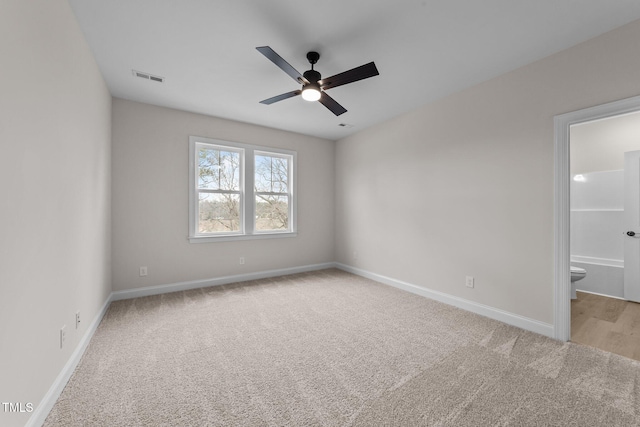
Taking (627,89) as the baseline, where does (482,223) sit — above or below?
below

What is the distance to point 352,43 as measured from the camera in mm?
2326

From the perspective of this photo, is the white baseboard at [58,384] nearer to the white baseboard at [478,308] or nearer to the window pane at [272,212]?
the window pane at [272,212]

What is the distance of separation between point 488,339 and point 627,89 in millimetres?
2361

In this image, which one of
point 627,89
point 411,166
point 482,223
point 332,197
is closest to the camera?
point 627,89

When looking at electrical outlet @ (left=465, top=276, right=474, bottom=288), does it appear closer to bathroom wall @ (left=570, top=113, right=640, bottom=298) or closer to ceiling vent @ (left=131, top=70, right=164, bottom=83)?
bathroom wall @ (left=570, top=113, right=640, bottom=298)

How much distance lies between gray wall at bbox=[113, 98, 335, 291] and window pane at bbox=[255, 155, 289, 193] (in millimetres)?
295

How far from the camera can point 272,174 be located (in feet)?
15.9

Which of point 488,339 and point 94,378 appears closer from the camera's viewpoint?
point 94,378

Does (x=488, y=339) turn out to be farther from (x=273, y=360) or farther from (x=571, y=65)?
(x=571, y=65)

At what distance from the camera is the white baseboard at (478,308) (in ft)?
8.46

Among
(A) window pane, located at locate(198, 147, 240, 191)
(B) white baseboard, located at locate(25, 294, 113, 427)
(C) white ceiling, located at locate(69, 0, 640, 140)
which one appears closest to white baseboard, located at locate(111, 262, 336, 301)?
(B) white baseboard, located at locate(25, 294, 113, 427)

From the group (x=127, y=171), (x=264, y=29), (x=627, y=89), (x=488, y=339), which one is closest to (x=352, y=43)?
(x=264, y=29)

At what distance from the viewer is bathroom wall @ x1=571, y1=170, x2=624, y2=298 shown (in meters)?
3.77

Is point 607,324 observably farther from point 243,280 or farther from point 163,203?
point 163,203
